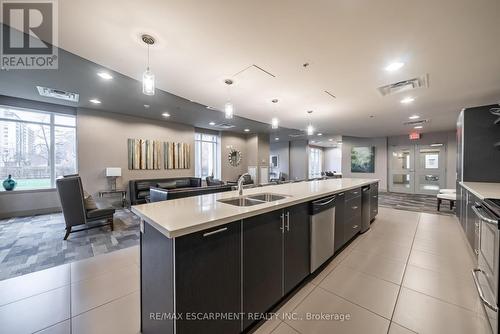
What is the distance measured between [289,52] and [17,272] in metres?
4.14

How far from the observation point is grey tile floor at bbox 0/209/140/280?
8.12 feet

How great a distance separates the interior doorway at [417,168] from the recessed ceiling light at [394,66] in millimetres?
7730

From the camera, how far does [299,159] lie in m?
11.9

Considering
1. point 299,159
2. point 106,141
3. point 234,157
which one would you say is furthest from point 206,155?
point 299,159

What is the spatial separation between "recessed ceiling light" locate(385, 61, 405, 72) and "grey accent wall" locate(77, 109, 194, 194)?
264 inches

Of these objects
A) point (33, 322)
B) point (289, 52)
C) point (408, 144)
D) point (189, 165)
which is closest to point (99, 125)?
point (189, 165)

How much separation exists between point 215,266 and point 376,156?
1043 cm

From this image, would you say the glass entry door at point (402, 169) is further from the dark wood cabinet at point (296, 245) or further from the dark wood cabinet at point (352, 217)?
the dark wood cabinet at point (296, 245)

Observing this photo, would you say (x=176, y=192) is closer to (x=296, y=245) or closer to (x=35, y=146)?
(x=296, y=245)

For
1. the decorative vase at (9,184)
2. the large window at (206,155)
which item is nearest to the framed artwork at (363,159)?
the large window at (206,155)

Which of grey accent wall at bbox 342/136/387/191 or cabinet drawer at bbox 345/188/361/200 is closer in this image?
cabinet drawer at bbox 345/188/361/200

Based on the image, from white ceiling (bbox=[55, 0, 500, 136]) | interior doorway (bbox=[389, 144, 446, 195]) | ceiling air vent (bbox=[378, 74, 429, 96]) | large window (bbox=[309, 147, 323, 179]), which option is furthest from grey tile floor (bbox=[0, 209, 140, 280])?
large window (bbox=[309, 147, 323, 179])

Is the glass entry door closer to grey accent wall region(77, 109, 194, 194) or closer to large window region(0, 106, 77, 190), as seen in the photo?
grey accent wall region(77, 109, 194, 194)

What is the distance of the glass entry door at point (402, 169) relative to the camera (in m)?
8.47
